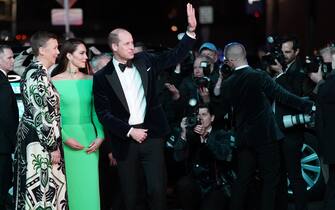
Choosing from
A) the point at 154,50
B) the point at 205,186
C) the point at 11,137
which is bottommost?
the point at 205,186

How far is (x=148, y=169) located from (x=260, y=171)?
181 cm

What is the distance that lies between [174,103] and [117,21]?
1397 inches

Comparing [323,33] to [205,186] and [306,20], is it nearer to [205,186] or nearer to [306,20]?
[306,20]

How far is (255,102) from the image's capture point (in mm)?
10398

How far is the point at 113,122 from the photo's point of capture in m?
9.09

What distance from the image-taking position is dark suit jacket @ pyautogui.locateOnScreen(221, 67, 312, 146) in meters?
10.4

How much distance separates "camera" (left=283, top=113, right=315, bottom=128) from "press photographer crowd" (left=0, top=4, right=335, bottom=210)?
0.02m

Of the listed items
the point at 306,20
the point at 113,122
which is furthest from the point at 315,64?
the point at 306,20

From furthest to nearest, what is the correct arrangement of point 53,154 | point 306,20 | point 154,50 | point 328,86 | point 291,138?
point 306,20
point 154,50
point 291,138
point 328,86
point 53,154

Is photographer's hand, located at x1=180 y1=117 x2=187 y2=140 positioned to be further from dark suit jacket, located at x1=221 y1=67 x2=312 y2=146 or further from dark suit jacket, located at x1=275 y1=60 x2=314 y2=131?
dark suit jacket, located at x1=275 y1=60 x2=314 y2=131

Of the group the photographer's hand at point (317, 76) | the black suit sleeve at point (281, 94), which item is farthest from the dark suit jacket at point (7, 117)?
the photographer's hand at point (317, 76)

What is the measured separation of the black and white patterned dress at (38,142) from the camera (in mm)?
8656

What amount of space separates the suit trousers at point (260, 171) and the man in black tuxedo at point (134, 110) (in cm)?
152

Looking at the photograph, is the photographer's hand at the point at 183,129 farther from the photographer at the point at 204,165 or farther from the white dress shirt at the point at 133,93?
the white dress shirt at the point at 133,93
